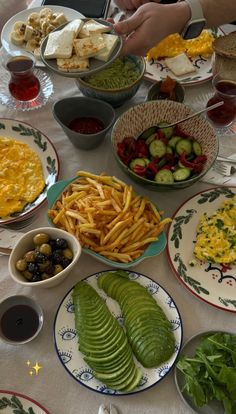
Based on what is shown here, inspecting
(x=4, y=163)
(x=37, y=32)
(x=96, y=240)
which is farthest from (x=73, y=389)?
(x=37, y=32)

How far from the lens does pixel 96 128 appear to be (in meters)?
Answer: 1.81

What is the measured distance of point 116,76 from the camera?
6.18 feet

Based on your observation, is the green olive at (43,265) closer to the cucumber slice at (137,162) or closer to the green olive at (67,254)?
the green olive at (67,254)

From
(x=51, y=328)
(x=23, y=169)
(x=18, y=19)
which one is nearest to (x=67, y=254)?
(x=51, y=328)

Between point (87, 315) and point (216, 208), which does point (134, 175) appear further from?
point (87, 315)

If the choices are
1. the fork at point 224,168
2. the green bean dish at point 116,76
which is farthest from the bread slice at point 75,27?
the fork at point 224,168

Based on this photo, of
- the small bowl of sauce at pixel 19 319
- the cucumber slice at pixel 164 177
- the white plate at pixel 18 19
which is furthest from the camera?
the white plate at pixel 18 19

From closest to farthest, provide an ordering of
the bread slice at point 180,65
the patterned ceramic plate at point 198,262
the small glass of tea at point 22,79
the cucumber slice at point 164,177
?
the patterned ceramic plate at point 198,262
the cucumber slice at point 164,177
the small glass of tea at point 22,79
the bread slice at point 180,65

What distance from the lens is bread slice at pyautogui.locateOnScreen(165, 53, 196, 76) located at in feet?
6.77

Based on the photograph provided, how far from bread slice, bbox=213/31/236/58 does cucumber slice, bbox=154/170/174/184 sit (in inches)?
30.5

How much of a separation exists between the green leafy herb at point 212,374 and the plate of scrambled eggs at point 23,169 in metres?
0.85

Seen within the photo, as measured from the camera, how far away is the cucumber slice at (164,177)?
158 centimetres

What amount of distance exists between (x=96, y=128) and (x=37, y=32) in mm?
823

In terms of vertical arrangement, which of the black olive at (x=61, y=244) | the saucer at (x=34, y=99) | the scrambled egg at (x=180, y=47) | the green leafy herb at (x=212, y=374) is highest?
the scrambled egg at (x=180, y=47)
